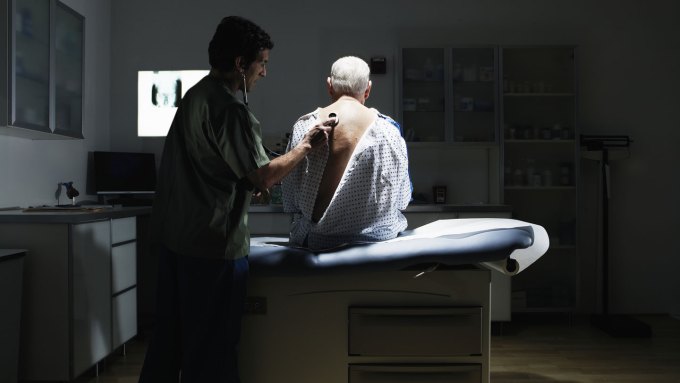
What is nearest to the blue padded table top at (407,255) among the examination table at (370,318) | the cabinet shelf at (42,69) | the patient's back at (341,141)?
the examination table at (370,318)

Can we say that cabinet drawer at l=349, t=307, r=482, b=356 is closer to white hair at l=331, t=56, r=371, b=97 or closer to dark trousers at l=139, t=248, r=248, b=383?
dark trousers at l=139, t=248, r=248, b=383

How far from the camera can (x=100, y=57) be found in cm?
445

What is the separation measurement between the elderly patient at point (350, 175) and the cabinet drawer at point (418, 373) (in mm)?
442

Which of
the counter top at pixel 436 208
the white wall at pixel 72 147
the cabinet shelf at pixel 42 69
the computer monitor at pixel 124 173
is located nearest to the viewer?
the cabinet shelf at pixel 42 69

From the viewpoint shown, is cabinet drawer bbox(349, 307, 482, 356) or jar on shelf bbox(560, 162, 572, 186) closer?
cabinet drawer bbox(349, 307, 482, 356)

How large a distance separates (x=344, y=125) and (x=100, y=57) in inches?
122

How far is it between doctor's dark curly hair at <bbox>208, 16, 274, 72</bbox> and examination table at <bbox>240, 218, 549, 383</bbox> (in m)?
0.60

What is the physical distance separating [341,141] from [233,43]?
1.60 feet

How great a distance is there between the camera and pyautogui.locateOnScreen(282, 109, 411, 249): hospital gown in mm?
1978

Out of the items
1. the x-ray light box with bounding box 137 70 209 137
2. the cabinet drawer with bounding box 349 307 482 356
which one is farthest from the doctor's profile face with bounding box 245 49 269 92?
the x-ray light box with bounding box 137 70 209 137

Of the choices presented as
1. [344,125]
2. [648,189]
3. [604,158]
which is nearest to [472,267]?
[344,125]

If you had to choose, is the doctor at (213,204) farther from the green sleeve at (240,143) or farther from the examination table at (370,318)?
the examination table at (370,318)

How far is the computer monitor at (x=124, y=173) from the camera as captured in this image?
13.7 ft

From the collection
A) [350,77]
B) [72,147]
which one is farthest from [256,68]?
[72,147]
